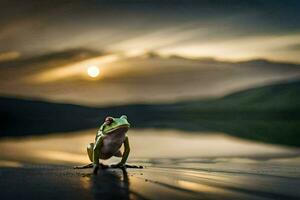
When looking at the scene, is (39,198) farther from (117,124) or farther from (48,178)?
(117,124)

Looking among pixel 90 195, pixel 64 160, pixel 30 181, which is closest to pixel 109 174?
pixel 30 181

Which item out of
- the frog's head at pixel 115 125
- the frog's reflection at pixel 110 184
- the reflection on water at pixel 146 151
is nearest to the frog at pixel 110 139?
the frog's head at pixel 115 125

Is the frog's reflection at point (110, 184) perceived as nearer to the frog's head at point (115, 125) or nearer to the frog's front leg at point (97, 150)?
the frog's front leg at point (97, 150)

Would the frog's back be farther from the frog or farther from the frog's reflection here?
the frog's reflection

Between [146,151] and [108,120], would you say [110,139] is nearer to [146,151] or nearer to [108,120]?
[108,120]

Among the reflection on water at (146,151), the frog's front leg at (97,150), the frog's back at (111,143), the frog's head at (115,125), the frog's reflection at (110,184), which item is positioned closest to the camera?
the frog's reflection at (110,184)

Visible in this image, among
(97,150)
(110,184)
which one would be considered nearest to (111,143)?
(97,150)

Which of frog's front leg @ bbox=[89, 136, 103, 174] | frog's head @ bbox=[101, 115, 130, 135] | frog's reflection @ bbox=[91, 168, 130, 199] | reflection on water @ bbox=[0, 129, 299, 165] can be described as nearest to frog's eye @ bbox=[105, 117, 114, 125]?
frog's head @ bbox=[101, 115, 130, 135]
